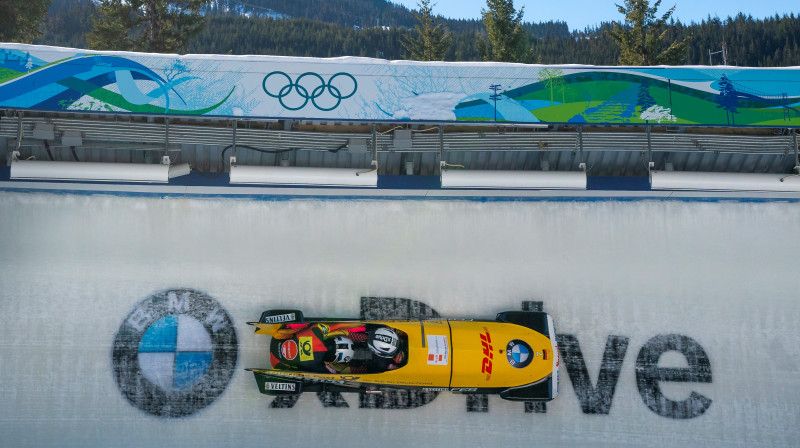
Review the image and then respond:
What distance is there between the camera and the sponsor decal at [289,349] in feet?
24.6

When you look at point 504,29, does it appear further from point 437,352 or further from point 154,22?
point 437,352

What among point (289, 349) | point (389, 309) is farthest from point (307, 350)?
point (389, 309)

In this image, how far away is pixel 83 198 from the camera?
8.62m

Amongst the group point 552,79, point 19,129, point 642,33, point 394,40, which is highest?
point 394,40

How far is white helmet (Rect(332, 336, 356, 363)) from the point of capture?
24.1 ft

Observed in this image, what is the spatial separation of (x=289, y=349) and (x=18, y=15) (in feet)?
45.3

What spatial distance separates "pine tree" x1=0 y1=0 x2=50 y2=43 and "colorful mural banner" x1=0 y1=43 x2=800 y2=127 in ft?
32.3

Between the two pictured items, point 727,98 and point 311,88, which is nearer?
point 311,88

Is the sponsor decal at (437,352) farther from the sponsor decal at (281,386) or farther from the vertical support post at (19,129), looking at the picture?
the vertical support post at (19,129)

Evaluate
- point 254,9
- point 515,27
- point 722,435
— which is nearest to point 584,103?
point 722,435

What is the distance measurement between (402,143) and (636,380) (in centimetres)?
476

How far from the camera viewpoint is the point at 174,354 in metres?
8.24

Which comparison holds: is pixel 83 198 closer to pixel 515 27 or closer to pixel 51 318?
pixel 51 318

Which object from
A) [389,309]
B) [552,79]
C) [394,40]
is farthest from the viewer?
[394,40]
